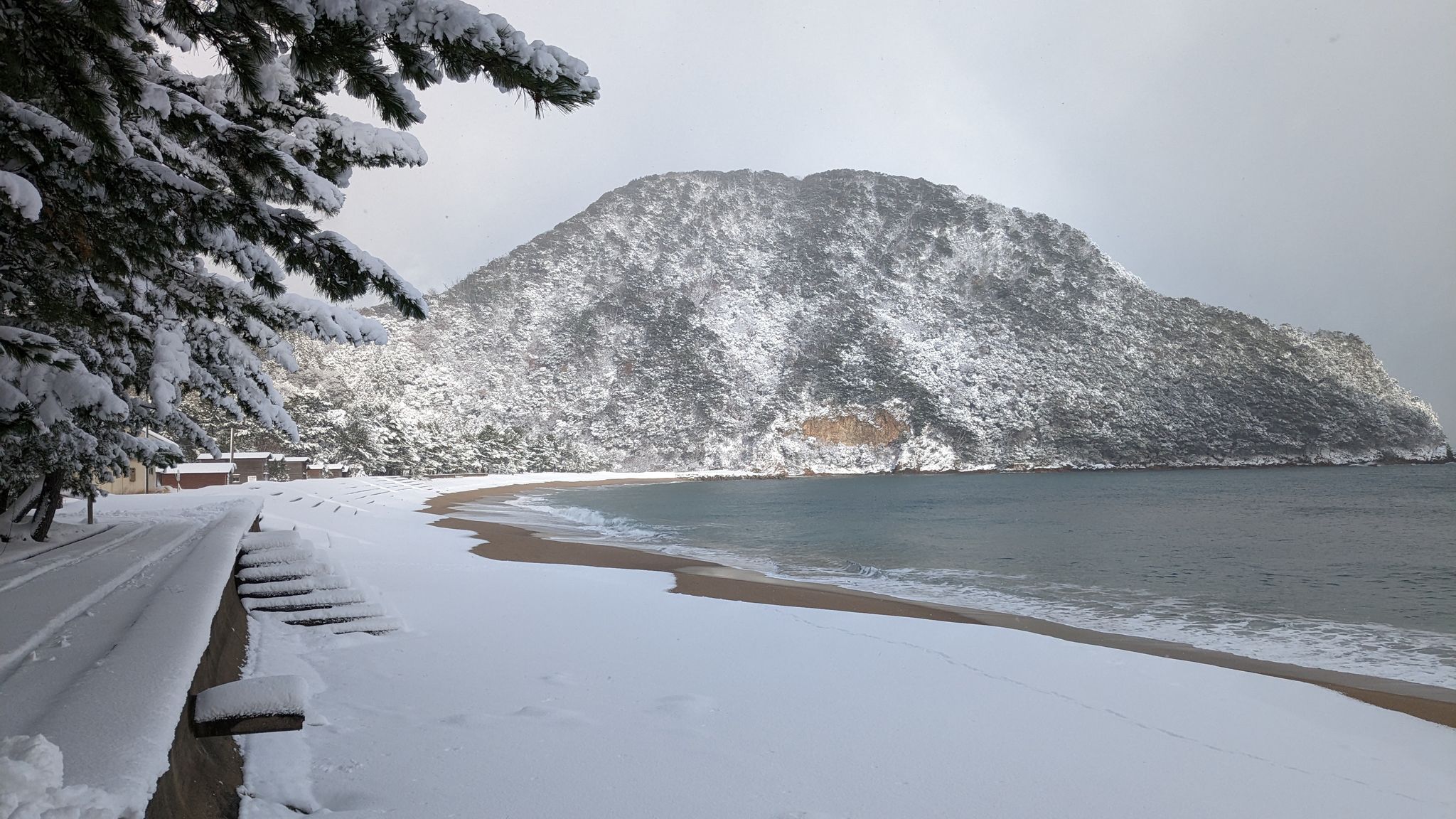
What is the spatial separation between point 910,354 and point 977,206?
44.1 meters

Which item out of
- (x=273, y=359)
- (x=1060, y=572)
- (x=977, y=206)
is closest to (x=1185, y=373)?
(x=977, y=206)

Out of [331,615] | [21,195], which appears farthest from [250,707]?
[331,615]

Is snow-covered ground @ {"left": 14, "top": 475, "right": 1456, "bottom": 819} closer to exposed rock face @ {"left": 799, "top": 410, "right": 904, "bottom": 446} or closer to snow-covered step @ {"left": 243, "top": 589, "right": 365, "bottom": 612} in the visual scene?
snow-covered step @ {"left": 243, "top": 589, "right": 365, "bottom": 612}

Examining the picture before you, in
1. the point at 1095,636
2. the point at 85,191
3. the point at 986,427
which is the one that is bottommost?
the point at 1095,636

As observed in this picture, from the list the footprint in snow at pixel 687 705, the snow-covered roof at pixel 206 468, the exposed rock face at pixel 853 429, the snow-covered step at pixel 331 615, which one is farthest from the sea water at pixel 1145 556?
the exposed rock face at pixel 853 429

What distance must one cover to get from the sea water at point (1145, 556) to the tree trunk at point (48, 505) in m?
11.6

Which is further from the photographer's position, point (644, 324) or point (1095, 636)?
point (644, 324)

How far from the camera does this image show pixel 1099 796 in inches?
167

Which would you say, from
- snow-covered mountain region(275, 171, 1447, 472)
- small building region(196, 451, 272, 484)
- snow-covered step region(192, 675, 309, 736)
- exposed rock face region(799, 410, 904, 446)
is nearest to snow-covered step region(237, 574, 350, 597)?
snow-covered step region(192, 675, 309, 736)

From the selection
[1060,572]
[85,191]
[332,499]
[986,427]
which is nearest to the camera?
[85,191]

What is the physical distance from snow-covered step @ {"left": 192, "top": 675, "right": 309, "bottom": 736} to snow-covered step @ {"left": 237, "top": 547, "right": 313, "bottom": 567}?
439cm

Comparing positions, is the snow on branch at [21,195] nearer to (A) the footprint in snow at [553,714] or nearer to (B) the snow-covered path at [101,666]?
(B) the snow-covered path at [101,666]

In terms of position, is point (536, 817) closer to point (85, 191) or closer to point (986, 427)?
point (85, 191)

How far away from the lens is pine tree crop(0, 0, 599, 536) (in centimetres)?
191
